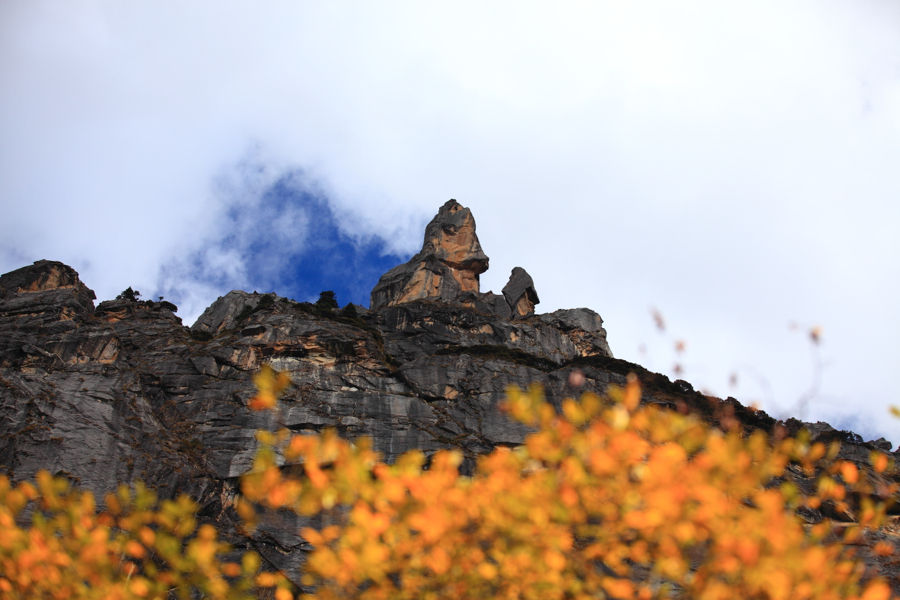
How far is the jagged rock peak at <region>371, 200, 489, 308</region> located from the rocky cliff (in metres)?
5.21

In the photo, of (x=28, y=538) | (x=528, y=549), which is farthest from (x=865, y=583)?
(x=28, y=538)

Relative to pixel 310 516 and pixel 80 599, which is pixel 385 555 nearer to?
pixel 80 599

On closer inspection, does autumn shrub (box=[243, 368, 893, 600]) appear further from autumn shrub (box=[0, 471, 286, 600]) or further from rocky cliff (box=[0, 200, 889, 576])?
rocky cliff (box=[0, 200, 889, 576])

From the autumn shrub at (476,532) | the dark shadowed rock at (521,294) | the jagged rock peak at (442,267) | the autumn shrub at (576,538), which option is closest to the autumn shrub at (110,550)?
the autumn shrub at (476,532)

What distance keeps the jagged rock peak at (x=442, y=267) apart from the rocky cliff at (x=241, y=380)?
5206 mm

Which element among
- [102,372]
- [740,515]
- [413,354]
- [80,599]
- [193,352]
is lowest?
[80,599]

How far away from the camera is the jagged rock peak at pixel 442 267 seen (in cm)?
Answer: 5700

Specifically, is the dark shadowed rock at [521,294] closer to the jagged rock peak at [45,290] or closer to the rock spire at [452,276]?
the rock spire at [452,276]

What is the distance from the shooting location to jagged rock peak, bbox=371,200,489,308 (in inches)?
2244

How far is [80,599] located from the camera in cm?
1398

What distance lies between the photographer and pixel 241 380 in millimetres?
35156

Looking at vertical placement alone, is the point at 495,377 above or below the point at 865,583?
above

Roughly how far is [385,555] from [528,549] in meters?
5.02

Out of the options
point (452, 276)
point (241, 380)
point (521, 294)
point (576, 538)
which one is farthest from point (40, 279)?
point (576, 538)
